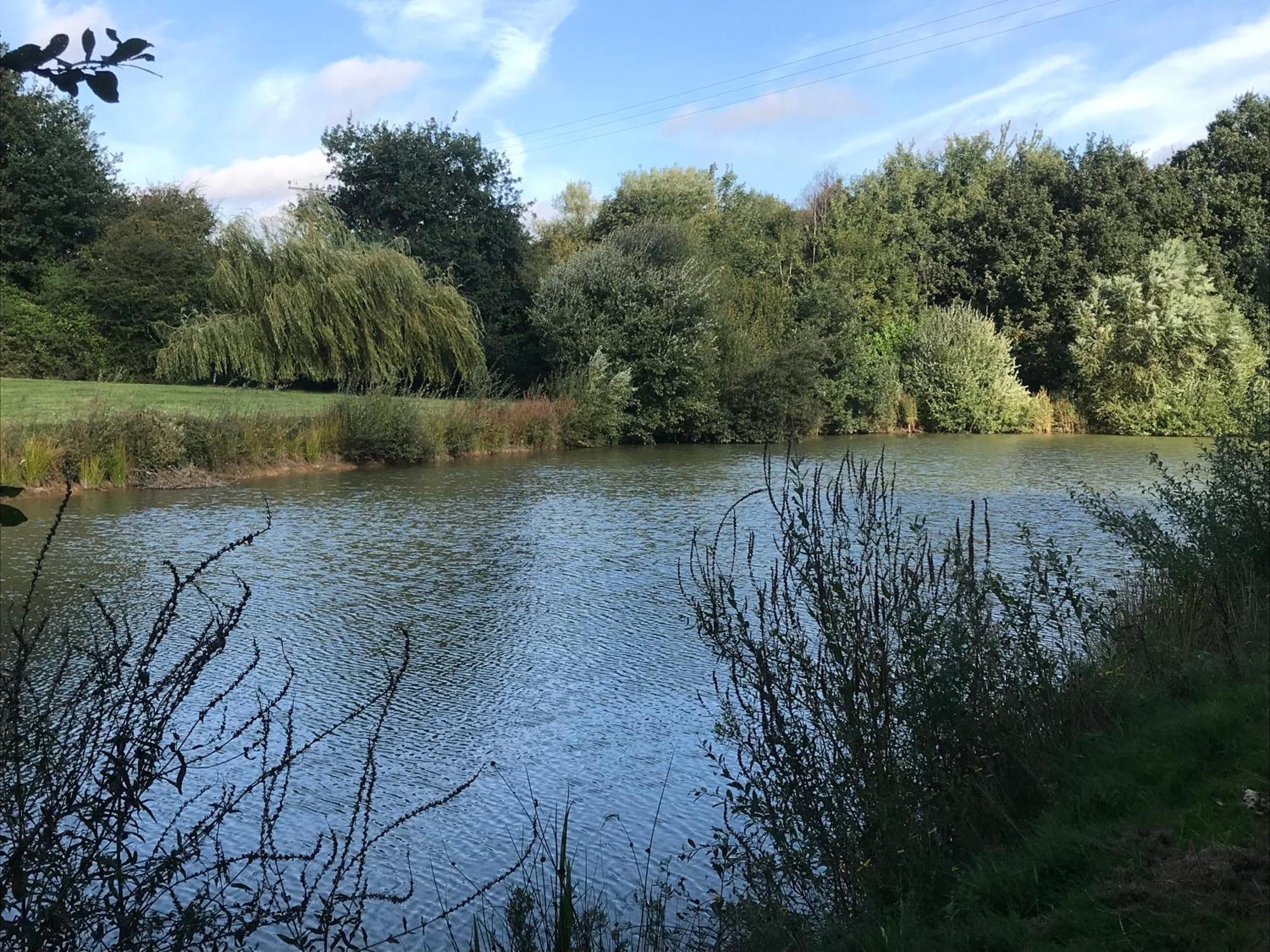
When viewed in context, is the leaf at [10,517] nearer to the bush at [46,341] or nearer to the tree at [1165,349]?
the bush at [46,341]

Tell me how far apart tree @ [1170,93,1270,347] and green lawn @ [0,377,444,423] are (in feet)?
63.0

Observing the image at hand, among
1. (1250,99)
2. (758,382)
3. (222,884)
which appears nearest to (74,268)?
(758,382)

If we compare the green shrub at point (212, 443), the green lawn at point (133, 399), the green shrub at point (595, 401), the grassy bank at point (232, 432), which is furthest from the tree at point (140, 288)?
the green shrub at point (212, 443)

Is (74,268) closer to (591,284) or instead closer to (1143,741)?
(591,284)

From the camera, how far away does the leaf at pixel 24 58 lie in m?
1.43

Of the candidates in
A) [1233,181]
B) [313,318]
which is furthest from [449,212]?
[1233,181]

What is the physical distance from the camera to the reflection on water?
3.94m

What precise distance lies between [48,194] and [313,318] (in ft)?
29.7

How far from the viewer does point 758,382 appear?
21.6 metres

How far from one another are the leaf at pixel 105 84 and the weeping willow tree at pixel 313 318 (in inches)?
672

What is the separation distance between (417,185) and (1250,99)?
19.9 metres

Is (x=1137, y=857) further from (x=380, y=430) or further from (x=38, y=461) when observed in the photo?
(x=380, y=430)

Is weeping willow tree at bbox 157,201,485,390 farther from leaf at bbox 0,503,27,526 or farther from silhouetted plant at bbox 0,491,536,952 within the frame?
leaf at bbox 0,503,27,526

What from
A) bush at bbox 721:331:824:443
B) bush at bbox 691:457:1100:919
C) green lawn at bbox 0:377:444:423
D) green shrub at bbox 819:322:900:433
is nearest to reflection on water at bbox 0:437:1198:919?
bush at bbox 691:457:1100:919
